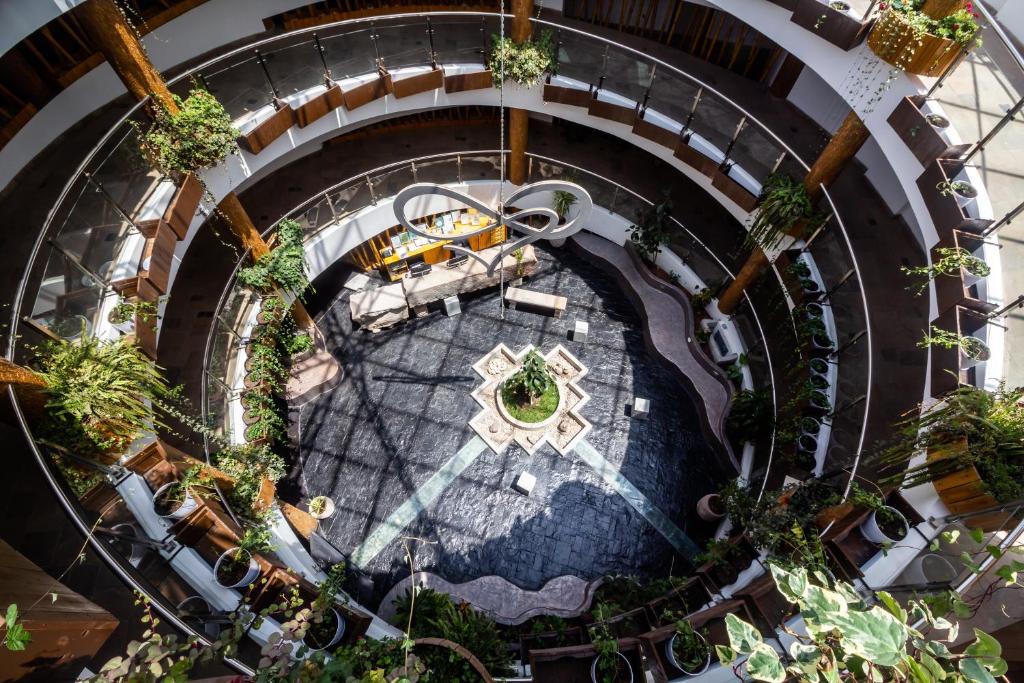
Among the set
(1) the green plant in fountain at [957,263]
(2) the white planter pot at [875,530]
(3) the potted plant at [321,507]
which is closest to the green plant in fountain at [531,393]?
(3) the potted plant at [321,507]

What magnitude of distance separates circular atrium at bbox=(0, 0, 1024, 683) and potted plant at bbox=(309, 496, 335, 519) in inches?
12.2

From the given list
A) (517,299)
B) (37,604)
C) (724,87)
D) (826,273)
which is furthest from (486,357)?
(37,604)

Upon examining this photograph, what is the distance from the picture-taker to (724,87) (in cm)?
1549

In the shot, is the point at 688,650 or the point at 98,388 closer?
the point at 98,388

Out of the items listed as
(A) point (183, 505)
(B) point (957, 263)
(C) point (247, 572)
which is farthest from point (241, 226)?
(B) point (957, 263)

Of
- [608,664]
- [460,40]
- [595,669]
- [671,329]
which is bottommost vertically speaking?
[595,669]

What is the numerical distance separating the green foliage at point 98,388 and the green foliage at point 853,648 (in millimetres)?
7456

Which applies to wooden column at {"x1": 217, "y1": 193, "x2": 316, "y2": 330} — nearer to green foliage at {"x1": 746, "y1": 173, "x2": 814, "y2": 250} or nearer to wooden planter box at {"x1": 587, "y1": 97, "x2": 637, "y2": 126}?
wooden planter box at {"x1": 587, "y1": 97, "x2": 637, "y2": 126}

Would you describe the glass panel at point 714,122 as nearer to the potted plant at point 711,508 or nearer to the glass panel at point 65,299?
the potted plant at point 711,508

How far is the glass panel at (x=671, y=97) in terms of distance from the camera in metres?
13.0

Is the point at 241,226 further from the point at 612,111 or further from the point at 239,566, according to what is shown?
the point at 612,111

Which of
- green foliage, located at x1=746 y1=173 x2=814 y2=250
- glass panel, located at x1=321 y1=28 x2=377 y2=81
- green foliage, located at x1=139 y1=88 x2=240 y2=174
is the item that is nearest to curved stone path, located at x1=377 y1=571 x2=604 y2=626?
green foliage, located at x1=746 y1=173 x2=814 y2=250

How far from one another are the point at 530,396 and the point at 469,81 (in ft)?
27.7

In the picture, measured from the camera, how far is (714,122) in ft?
42.3
